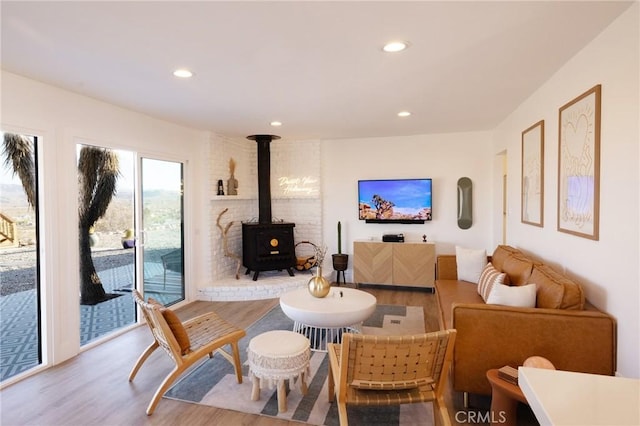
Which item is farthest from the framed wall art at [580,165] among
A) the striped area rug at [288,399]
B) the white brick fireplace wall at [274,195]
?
the white brick fireplace wall at [274,195]

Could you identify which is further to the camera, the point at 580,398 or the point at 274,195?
the point at 274,195

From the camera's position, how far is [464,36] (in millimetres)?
2182

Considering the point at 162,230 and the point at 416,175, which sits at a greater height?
the point at 416,175

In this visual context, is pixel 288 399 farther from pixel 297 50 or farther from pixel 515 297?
pixel 297 50

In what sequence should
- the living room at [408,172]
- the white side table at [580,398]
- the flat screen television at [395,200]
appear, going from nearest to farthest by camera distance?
the white side table at [580,398], the living room at [408,172], the flat screen television at [395,200]

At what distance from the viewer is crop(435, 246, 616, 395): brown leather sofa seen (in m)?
2.04

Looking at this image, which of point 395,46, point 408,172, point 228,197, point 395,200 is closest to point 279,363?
point 395,46

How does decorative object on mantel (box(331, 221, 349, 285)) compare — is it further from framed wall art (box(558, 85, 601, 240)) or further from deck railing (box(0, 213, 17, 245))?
deck railing (box(0, 213, 17, 245))

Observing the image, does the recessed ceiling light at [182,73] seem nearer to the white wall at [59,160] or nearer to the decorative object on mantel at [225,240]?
the white wall at [59,160]

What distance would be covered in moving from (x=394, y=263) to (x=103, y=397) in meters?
3.97

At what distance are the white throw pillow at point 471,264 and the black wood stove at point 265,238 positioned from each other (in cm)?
260

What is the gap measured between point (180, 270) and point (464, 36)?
430 cm

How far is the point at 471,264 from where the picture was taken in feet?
12.9

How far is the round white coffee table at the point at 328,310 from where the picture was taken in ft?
9.75
